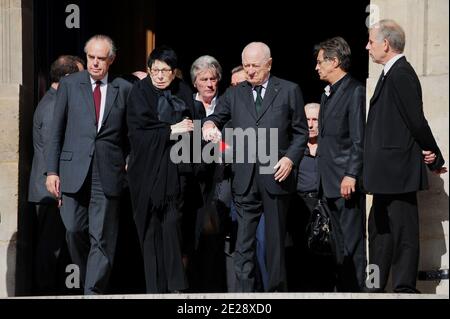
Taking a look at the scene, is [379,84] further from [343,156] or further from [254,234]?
[254,234]

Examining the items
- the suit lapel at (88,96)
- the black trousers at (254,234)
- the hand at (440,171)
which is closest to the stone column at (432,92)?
the hand at (440,171)

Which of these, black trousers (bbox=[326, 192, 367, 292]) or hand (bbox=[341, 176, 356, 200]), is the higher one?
hand (bbox=[341, 176, 356, 200])

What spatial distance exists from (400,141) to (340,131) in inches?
22.9

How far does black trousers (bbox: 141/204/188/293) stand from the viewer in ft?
38.7

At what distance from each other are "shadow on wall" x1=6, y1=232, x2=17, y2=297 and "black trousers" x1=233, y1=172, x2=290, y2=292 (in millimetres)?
1775

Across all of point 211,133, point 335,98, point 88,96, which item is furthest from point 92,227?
point 335,98

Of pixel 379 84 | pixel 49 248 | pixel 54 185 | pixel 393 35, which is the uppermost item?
pixel 393 35

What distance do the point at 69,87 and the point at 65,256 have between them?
4.28 feet

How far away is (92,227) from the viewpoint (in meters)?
12.1

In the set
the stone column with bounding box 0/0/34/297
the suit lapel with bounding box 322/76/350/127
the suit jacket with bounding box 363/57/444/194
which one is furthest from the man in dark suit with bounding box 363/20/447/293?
the stone column with bounding box 0/0/34/297

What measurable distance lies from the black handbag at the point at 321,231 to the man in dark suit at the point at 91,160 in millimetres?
1371

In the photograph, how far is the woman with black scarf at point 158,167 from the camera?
38.9 ft

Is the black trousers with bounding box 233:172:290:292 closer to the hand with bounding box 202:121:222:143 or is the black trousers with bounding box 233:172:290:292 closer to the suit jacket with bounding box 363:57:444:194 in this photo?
the hand with bounding box 202:121:222:143

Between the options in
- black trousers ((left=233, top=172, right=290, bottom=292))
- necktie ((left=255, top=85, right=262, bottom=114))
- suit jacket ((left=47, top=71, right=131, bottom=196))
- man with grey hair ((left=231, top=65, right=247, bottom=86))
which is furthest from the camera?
man with grey hair ((left=231, top=65, right=247, bottom=86))
